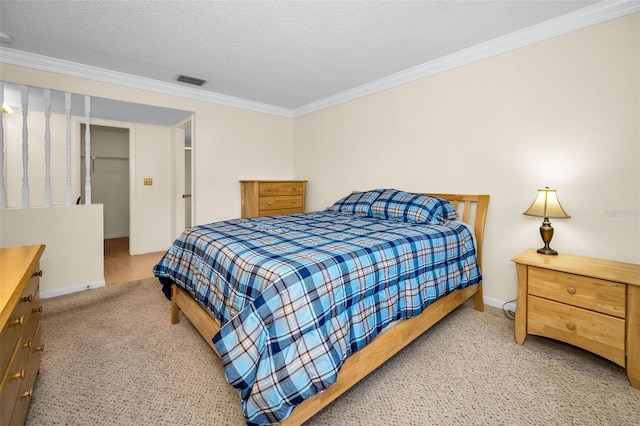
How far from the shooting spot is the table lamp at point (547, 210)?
2.06m

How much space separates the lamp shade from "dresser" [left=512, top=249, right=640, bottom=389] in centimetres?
31

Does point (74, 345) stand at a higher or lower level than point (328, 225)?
lower

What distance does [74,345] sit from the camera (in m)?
2.00

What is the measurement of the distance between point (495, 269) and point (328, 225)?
1587mm

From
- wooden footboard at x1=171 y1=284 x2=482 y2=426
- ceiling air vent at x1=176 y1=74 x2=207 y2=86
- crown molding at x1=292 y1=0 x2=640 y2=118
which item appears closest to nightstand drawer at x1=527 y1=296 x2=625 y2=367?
wooden footboard at x1=171 y1=284 x2=482 y2=426

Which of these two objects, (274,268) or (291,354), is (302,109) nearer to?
(274,268)

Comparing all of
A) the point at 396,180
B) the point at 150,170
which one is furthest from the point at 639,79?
the point at 150,170

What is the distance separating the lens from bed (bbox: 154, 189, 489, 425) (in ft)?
3.76

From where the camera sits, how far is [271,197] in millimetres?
4098

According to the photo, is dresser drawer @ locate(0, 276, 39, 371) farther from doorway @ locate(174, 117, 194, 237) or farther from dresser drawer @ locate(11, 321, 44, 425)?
doorway @ locate(174, 117, 194, 237)

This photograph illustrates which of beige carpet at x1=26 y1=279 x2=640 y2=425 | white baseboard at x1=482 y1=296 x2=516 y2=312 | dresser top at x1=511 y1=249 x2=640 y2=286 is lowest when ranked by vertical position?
beige carpet at x1=26 y1=279 x2=640 y2=425

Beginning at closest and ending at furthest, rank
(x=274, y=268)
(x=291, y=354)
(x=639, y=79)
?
(x=291, y=354), (x=274, y=268), (x=639, y=79)

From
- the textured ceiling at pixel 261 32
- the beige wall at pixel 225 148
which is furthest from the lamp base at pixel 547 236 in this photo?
the beige wall at pixel 225 148

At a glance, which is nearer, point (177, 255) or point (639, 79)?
point (639, 79)
